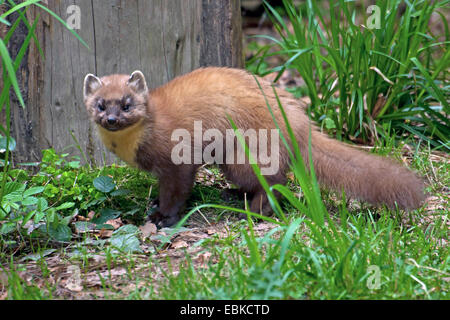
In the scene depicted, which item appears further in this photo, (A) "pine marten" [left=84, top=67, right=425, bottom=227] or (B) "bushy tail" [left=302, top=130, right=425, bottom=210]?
(A) "pine marten" [left=84, top=67, right=425, bottom=227]

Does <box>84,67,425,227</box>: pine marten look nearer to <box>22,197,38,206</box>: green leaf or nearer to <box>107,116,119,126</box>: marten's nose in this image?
<box>107,116,119,126</box>: marten's nose

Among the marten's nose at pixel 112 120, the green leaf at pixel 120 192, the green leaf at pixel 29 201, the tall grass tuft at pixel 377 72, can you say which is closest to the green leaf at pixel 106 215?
the green leaf at pixel 120 192

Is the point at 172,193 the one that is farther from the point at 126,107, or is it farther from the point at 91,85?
the point at 91,85

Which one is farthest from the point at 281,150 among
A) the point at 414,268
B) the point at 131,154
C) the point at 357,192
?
the point at 414,268

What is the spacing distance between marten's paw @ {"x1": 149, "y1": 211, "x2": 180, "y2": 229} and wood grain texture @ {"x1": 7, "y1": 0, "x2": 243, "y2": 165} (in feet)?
3.42

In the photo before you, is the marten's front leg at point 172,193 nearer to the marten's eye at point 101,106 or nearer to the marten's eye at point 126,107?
the marten's eye at point 126,107

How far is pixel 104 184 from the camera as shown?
14.9ft

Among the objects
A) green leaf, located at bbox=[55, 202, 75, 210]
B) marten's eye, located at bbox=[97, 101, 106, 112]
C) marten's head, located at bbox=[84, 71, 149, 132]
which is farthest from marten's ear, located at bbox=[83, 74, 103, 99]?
green leaf, located at bbox=[55, 202, 75, 210]

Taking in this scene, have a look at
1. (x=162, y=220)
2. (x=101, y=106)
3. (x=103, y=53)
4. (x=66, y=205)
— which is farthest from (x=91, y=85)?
(x=162, y=220)

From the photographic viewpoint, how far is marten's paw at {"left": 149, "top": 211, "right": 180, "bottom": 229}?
4660mm

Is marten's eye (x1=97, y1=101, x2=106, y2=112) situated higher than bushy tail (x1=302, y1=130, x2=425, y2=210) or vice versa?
marten's eye (x1=97, y1=101, x2=106, y2=112)

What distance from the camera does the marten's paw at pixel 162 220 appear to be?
4.66 metres

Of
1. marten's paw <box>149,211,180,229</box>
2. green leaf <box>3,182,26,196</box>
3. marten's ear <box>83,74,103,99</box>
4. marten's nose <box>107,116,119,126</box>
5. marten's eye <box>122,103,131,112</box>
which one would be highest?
marten's ear <box>83,74,103,99</box>

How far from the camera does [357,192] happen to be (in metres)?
4.29
